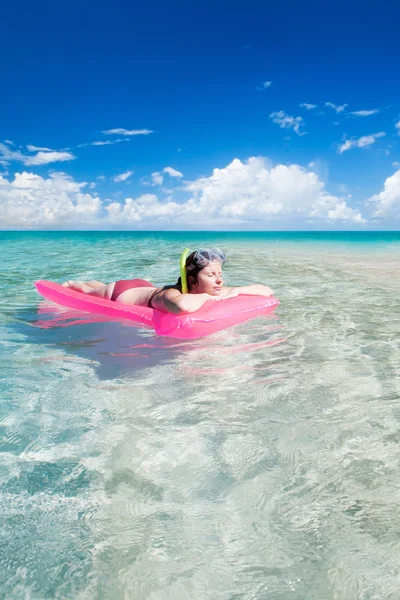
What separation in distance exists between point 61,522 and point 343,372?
228 centimetres

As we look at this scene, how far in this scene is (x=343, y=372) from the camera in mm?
3182

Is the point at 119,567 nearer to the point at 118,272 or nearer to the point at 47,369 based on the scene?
the point at 47,369

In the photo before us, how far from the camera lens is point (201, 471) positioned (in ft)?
6.26

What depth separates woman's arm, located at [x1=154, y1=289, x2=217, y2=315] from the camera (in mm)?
4215

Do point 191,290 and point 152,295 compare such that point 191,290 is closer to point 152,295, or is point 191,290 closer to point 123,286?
point 152,295

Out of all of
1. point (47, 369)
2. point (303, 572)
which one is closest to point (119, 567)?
point (303, 572)

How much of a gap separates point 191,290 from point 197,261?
36 centimetres

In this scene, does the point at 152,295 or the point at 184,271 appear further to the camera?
the point at 152,295

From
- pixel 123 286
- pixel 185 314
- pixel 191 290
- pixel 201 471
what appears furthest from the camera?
pixel 123 286

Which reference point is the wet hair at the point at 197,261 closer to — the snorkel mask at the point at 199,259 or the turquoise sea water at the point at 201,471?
the snorkel mask at the point at 199,259

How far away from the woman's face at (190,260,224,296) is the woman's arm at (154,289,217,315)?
139mm

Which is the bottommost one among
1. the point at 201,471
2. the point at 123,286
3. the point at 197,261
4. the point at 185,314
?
the point at 201,471

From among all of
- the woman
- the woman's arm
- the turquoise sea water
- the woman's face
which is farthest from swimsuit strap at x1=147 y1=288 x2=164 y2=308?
the turquoise sea water

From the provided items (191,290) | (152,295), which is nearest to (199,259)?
(191,290)
